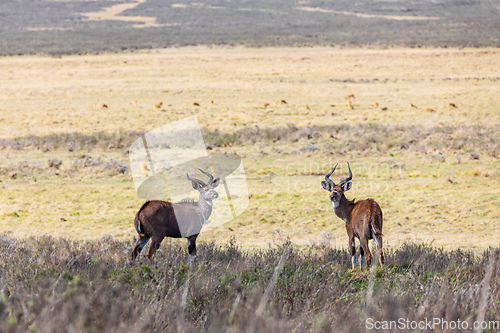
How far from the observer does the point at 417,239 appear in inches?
464

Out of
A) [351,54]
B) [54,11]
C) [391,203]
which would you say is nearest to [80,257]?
[391,203]

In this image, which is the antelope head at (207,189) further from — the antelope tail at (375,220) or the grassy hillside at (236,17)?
the grassy hillside at (236,17)

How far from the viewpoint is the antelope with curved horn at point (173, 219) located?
25.2 ft

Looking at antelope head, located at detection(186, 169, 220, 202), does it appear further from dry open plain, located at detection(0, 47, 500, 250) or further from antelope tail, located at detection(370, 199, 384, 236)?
dry open plain, located at detection(0, 47, 500, 250)

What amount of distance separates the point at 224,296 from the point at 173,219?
2.35 m

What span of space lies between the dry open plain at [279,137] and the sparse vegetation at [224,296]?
134 inches

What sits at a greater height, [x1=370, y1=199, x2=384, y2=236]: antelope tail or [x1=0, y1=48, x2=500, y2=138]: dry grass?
[x1=370, y1=199, x2=384, y2=236]: antelope tail

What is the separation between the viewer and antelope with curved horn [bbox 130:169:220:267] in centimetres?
769

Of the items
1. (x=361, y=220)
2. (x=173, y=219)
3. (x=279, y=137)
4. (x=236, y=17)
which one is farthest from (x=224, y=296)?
(x=236, y=17)

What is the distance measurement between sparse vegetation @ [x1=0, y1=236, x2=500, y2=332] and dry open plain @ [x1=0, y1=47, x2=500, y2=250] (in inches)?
134

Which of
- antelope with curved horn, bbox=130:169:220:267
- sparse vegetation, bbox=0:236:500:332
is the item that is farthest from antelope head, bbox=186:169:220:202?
sparse vegetation, bbox=0:236:500:332

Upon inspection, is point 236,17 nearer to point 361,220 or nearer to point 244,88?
point 244,88

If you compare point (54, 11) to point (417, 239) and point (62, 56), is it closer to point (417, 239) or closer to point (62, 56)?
point (62, 56)

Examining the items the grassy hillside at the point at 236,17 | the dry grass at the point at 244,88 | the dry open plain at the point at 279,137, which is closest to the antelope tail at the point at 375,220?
the dry open plain at the point at 279,137
